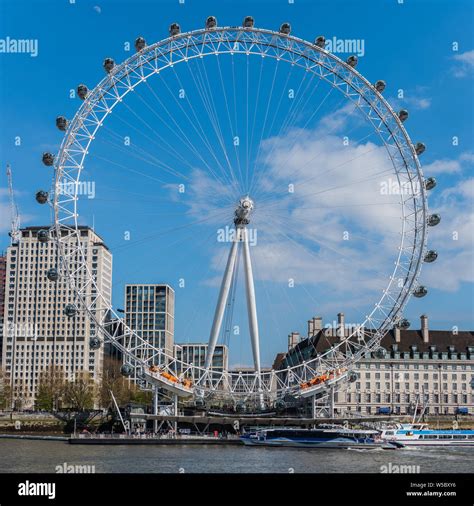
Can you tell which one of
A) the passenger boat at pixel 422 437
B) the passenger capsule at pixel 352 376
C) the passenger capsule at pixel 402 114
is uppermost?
the passenger capsule at pixel 402 114

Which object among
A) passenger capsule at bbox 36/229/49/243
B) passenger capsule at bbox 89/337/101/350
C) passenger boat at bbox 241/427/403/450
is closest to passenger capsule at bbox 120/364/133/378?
passenger capsule at bbox 89/337/101/350

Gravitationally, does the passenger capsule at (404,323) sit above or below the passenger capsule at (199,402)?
above

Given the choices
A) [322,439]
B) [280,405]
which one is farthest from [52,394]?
[322,439]

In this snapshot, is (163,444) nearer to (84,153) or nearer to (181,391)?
(181,391)

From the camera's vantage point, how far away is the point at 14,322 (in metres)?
190

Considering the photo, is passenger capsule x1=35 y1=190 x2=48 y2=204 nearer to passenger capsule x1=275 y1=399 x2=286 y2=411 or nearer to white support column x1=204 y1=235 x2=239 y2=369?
white support column x1=204 y1=235 x2=239 y2=369

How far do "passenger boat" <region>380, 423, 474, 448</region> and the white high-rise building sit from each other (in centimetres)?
11797

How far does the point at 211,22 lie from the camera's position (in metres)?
66.3

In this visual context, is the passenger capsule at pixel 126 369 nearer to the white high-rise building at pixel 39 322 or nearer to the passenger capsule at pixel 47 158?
the passenger capsule at pixel 47 158

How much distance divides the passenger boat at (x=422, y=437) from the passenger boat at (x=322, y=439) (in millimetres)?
1387

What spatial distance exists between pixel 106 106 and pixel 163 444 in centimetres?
3238

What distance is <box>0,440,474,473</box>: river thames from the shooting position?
1992 inches

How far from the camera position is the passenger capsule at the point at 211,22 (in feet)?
217
